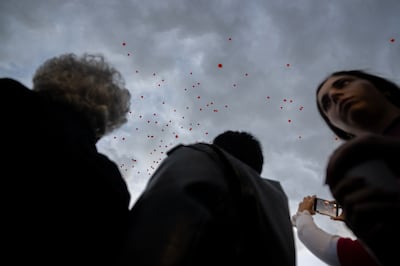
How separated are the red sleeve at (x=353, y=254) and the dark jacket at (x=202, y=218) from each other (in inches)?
74.9

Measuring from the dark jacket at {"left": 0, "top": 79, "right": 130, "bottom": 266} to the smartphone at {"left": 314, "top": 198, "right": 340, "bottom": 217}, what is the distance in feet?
9.32

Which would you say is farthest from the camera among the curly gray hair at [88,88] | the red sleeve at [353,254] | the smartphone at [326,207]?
the smartphone at [326,207]

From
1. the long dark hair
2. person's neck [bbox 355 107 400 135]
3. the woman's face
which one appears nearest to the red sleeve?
the long dark hair

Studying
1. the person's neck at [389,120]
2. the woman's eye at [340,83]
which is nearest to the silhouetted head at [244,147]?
the woman's eye at [340,83]

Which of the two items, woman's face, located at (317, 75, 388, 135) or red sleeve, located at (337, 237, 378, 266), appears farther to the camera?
red sleeve, located at (337, 237, 378, 266)

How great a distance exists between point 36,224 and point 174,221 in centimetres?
57

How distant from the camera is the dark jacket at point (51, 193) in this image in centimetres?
103

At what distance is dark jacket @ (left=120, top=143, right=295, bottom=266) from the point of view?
3.25ft

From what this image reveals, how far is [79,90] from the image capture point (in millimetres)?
1590

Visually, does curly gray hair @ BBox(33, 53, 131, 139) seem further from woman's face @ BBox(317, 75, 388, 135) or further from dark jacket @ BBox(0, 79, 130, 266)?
woman's face @ BBox(317, 75, 388, 135)

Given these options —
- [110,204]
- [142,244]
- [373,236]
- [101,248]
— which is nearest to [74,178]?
[110,204]

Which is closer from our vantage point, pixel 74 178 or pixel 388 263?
pixel 388 263

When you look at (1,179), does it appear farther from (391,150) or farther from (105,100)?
(391,150)

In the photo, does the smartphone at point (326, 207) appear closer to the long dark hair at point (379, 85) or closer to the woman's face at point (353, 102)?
the long dark hair at point (379, 85)
